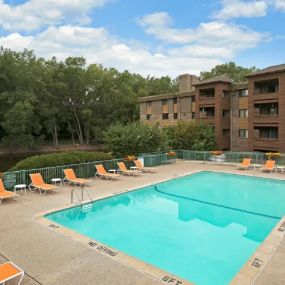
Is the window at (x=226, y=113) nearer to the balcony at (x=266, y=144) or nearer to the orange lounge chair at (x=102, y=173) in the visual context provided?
the balcony at (x=266, y=144)

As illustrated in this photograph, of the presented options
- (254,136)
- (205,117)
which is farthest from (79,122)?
(254,136)

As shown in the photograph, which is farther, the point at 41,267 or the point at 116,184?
the point at 116,184

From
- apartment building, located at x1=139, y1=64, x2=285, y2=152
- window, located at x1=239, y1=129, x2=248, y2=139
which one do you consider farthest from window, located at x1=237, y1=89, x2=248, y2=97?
window, located at x1=239, y1=129, x2=248, y2=139

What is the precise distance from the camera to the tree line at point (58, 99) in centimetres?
4525

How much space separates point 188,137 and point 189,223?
66.8 feet

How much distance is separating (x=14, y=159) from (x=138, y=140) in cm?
2658

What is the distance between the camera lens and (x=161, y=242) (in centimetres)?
969

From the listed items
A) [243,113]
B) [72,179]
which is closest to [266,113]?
[243,113]

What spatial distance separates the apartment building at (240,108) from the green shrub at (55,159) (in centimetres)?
1691

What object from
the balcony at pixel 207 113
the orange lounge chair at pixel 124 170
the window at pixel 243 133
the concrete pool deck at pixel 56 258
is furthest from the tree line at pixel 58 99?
the concrete pool deck at pixel 56 258

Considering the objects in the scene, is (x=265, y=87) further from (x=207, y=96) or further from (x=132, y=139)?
(x=132, y=139)

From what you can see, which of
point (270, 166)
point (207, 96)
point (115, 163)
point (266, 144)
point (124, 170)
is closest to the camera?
point (124, 170)

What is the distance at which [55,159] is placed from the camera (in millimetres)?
16578

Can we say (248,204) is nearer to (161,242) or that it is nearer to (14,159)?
(161,242)
